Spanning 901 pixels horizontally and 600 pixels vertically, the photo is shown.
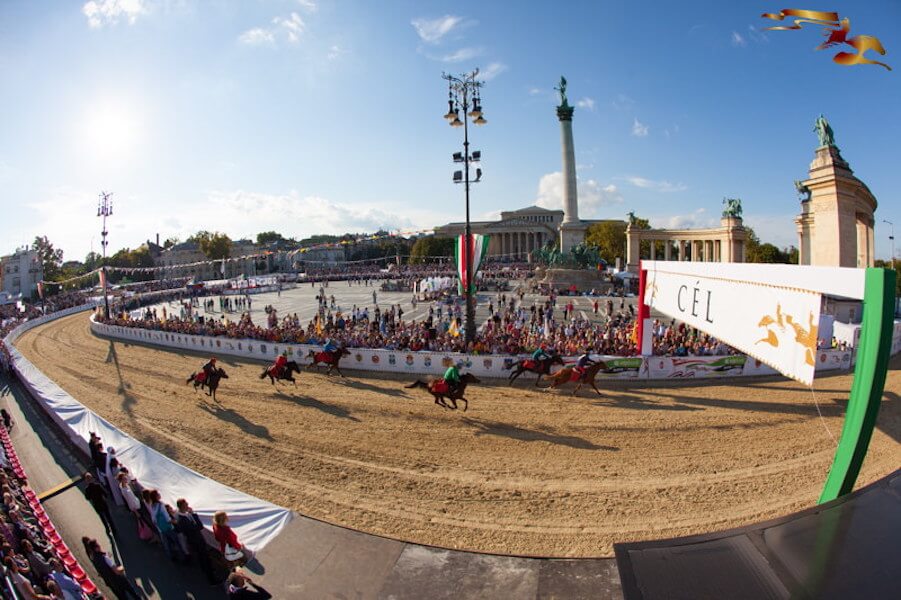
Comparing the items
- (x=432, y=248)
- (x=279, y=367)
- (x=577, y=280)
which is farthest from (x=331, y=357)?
(x=432, y=248)

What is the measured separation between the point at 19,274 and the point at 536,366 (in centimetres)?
7157

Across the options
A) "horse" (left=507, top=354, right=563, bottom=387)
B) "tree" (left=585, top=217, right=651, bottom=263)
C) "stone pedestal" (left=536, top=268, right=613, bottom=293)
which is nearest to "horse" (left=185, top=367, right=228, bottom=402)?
"horse" (left=507, top=354, right=563, bottom=387)

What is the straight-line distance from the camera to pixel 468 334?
17344 millimetres

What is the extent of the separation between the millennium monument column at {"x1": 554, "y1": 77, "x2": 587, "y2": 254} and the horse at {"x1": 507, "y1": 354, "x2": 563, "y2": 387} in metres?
47.0

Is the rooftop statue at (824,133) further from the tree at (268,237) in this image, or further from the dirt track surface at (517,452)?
the tree at (268,237)

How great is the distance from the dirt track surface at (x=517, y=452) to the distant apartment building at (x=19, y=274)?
191 ft

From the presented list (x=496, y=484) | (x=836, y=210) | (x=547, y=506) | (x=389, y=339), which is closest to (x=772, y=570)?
(x=547, y=506)

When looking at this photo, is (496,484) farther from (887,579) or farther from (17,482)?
(17,482)

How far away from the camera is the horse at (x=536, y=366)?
565 inches

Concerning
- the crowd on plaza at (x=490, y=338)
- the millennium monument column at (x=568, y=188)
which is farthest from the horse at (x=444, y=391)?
the millennium monument column at (x=568, y=188)

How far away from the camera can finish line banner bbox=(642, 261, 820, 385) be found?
22.6ft

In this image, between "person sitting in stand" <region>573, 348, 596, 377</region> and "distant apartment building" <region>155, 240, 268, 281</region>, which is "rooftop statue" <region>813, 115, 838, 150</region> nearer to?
"person sitting in stand" <region>573, 348, 596, 377</region>

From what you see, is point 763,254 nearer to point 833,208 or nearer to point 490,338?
point 833,208

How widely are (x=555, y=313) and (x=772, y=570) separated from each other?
28186 millimetres
